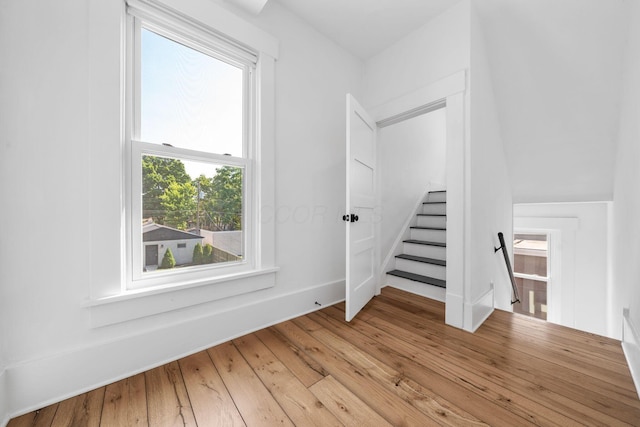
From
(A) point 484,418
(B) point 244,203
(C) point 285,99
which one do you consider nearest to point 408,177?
(C) point 285,99

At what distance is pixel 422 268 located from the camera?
2738 mm

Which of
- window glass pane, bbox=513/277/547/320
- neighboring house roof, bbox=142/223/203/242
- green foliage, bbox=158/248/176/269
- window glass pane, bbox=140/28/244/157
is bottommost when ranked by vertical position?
window glass pane, bbox=513/277/547/320

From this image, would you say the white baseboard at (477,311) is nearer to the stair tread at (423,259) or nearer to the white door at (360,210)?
the stair tread at (423,259)

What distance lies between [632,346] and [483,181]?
1.29m

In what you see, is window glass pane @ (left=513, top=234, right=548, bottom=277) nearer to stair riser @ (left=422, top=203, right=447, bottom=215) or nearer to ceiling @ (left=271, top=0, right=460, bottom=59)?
stair riser @ (left=422, top=203, right=447, bottom=215)

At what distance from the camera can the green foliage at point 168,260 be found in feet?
4.99

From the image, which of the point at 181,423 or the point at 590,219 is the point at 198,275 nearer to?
the point at 181,423

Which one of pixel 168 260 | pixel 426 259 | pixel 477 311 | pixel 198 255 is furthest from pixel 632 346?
pixel 168 260

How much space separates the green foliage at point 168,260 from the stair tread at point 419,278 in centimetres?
222

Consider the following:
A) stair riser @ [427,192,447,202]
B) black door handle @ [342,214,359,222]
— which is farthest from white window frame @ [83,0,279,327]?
stair riser @ [427,192,447,202]

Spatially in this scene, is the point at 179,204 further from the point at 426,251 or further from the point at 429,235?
the point at 429,235

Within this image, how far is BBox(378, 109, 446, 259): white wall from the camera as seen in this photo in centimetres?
291

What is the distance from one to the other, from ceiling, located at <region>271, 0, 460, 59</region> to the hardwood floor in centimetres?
258

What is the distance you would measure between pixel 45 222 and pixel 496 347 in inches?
106
